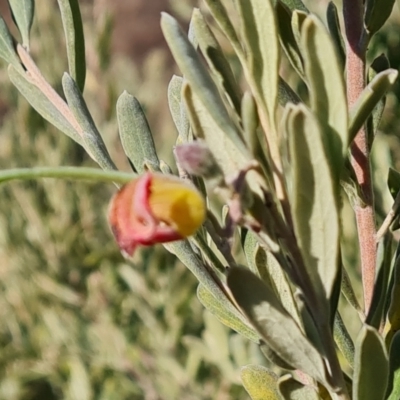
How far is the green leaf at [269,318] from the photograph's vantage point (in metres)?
0.36

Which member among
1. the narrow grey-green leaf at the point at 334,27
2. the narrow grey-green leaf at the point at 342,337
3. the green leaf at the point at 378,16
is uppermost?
the green leaf at the point at 378,16

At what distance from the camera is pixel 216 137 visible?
354 millimetres

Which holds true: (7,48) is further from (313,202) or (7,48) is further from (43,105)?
(313,202)

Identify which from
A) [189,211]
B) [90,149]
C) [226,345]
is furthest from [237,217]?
[226,345]

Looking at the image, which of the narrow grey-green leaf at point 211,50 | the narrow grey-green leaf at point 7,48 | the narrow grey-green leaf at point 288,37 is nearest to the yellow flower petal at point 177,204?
the narrow grey-green leaf at point 211,50

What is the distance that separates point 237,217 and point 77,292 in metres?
1.41

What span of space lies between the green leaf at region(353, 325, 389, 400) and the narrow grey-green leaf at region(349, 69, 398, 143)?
0.11m

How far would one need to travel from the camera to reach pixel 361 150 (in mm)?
504

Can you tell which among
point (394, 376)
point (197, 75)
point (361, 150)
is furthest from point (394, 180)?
point (197, 75)

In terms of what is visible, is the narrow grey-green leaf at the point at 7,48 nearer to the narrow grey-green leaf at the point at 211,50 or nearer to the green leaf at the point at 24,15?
the green leaf at the point at 24,15

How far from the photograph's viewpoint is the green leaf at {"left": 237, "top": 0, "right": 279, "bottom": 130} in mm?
364

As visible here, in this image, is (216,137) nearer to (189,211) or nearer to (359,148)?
(189,211)

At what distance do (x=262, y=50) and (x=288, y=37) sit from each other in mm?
136

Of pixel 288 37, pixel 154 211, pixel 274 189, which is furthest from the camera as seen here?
pixel 288 37
